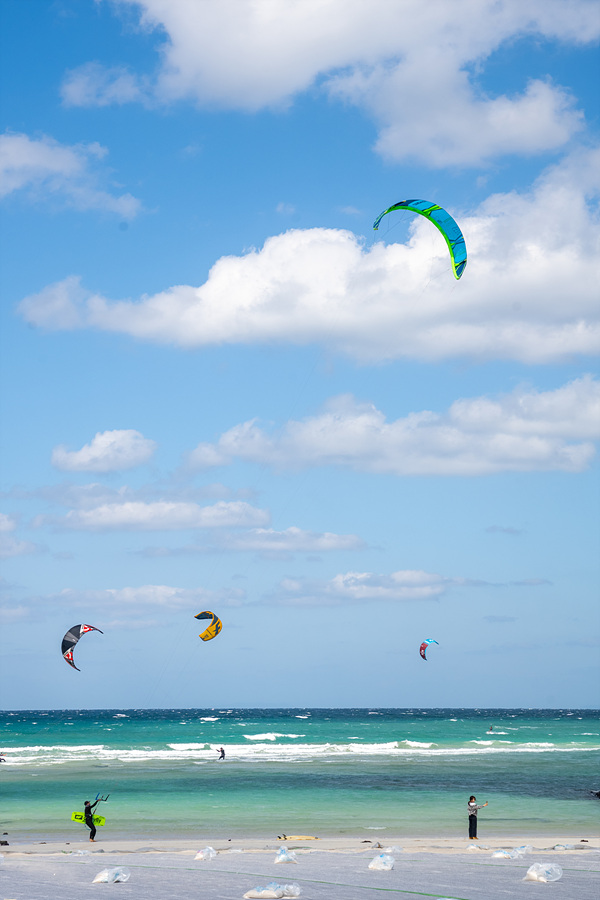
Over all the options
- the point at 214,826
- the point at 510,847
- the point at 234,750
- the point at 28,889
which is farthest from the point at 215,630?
the point at 234,750

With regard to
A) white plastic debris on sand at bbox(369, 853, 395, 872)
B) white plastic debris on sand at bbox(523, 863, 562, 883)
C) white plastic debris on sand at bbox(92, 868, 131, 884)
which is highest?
white plastic debris on sand at bbox(523, 863, 562, 883)

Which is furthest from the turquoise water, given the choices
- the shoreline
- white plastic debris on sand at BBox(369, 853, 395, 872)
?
white plastic debris on sand at BBox(369, 853, 395, 872)

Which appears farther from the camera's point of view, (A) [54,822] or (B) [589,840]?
(A) [54,822]

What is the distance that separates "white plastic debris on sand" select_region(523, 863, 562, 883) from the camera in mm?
12539

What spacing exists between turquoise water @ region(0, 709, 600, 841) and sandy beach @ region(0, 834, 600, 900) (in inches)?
88.9

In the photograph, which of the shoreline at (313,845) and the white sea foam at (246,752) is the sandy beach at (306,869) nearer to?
the shoreline at (313,845)

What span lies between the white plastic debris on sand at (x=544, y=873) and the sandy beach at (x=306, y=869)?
0.61 feet

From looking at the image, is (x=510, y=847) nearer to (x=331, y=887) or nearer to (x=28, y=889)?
(x=331, y=887)

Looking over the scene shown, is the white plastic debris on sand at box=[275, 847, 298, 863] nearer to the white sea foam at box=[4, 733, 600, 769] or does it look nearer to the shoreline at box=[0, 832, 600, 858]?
the shoreline at box=[0, 832, 600, 858]

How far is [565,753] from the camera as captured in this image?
4762cm

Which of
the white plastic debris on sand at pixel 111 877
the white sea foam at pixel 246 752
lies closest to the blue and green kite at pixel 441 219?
the white plastic debris on sand at pixel 111 877

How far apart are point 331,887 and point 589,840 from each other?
32.1 feet

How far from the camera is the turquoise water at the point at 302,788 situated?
22281 mm

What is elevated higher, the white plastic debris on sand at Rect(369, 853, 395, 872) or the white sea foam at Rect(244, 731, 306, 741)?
Result: the white plastic debris on sand at Rect(369, 853, 395, 872)
